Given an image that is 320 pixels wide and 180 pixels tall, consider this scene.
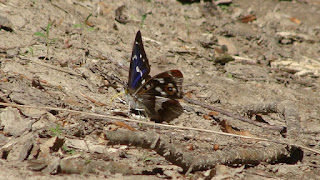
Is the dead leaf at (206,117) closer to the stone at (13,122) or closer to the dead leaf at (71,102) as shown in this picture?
the dead leaf at (71,102)

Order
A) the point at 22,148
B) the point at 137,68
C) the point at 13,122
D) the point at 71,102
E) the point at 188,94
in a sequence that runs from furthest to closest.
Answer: the point at 188,94, the point at 137,68, the point at 71,102, the point at 13,122, the point at 22,148

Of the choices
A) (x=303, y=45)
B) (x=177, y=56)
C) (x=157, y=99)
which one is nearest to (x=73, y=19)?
(x=177, y=56)

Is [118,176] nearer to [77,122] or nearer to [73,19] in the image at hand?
[77,122]

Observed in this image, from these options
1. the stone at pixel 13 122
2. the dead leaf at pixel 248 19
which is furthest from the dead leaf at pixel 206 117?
the dead leaf at pixel 248 19

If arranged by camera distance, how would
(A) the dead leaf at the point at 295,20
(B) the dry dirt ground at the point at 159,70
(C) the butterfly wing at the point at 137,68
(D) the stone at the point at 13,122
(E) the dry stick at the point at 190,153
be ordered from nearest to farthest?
(E) the dry stick at the point at 190,153
(B) the dry dirt ground at the point at 159,70
(D) the stone at the point at 13,122
(C) the butterfly wing at the point at 137,68
(A) the dead leaf at the point at 295,20

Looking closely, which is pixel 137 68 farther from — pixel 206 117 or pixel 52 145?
pixel 52 145

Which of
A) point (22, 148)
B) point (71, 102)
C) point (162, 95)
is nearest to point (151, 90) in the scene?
point (162, 95)

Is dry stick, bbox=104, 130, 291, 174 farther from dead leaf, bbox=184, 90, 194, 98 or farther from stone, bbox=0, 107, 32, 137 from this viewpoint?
dead leaf, bbox=184, 90, 194, 98
